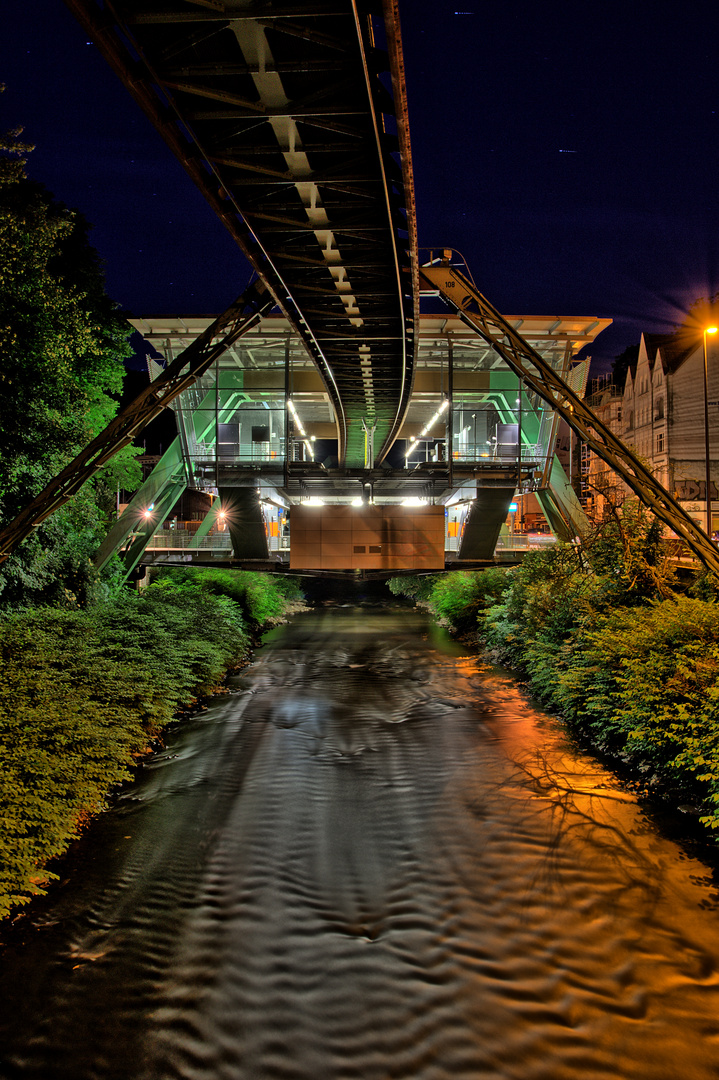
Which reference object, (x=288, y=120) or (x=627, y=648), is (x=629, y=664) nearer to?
(x=627, y=648)

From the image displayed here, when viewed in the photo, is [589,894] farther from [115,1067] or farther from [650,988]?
[115,1067]

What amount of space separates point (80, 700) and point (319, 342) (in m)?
8.95

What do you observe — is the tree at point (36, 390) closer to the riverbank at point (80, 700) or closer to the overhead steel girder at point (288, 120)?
the riverbank at point (80, 700)

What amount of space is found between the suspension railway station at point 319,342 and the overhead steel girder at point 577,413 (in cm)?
5

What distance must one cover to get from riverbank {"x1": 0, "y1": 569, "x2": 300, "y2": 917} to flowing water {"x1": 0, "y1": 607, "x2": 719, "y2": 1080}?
0.53 metres

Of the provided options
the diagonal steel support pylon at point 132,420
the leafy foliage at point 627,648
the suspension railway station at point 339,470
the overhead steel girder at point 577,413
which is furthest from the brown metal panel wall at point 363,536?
the diagonal steel support pylon at point 132,420

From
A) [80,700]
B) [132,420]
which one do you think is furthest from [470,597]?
[80,700]

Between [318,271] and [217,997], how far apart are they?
409 inches

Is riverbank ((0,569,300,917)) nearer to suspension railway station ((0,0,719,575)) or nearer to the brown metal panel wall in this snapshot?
suspension railway station ((0,0,719,575))

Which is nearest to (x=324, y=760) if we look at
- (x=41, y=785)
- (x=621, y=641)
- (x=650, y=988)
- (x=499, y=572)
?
(x=41, y=785)

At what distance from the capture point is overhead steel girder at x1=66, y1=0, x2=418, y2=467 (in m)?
5.56

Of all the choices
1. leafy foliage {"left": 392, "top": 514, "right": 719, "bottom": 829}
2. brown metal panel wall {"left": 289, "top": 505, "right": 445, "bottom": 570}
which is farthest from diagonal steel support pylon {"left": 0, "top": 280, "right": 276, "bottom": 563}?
brown metal panel wall {"left": 289, "top": 505, "right": 445, "bottom": 570}

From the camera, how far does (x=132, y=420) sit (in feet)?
40.1

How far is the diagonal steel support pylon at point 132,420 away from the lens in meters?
11.5
